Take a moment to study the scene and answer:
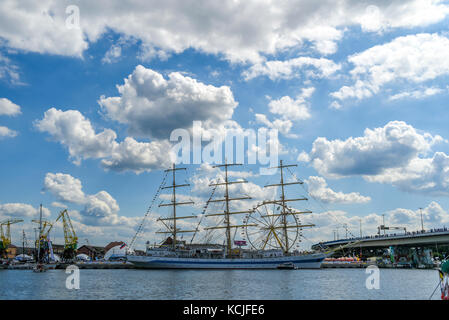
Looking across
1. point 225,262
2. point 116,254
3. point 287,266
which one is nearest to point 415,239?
point 287,266

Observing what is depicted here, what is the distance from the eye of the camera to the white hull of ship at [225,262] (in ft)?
382

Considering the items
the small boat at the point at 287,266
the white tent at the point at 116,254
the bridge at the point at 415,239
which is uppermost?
the bridge at the point at 415,239

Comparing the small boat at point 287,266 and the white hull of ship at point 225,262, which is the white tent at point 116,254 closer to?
the white hull of ship at point 225,262

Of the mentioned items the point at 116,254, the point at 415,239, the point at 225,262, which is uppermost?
the point at 415,239

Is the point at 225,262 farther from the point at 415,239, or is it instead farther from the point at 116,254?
the point at 116,254

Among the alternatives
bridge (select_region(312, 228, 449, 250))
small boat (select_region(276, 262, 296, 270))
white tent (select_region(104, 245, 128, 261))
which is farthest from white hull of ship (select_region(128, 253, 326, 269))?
white tent (select_region(104, 245, 128, 261))

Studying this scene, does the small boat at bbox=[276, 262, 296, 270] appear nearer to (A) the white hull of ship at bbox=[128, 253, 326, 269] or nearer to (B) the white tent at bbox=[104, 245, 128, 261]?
(A) the white hull of ship at bbox=[128, 253, 326, 269]

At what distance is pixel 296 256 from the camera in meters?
120

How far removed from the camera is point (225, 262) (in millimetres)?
118125

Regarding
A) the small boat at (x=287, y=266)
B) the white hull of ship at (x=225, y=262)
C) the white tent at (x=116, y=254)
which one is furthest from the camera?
the white tent at (x=116, y=254)

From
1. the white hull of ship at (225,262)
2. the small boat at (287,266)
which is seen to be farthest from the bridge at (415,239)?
the small boat at (287,266)

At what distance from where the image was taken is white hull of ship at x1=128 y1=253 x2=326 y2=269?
11631cm
